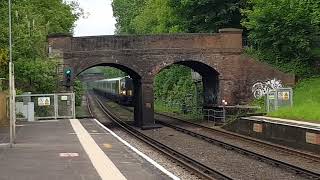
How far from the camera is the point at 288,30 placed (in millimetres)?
38531

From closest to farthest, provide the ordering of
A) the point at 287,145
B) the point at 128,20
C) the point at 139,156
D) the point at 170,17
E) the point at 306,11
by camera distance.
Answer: the point at 139,156
the point at 287,145
the point at 306,11
the point at 170,17
the point at 128,20

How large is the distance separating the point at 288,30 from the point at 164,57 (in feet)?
28.0

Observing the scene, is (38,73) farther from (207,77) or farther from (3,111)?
(207,77)

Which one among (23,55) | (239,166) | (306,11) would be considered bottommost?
(239,166)

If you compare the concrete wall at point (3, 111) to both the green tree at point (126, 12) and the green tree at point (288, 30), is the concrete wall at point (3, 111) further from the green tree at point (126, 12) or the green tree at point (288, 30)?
the green tree at point (126, 12)

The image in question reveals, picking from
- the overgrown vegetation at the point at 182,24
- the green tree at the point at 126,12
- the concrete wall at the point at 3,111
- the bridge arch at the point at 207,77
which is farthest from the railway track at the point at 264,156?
the green tree at the point at 126,12

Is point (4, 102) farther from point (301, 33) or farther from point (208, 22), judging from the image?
point (208, 22)

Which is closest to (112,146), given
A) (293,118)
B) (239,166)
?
(239,166)

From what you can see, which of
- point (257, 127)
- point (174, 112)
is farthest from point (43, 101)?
point (174, 112)

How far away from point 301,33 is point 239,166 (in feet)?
70.6

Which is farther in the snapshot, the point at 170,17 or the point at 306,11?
the point at 170,17

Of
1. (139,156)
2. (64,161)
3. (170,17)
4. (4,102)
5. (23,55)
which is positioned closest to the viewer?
(64,161)

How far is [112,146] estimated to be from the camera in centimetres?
2059

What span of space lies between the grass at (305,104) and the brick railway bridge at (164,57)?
6.14 feet
